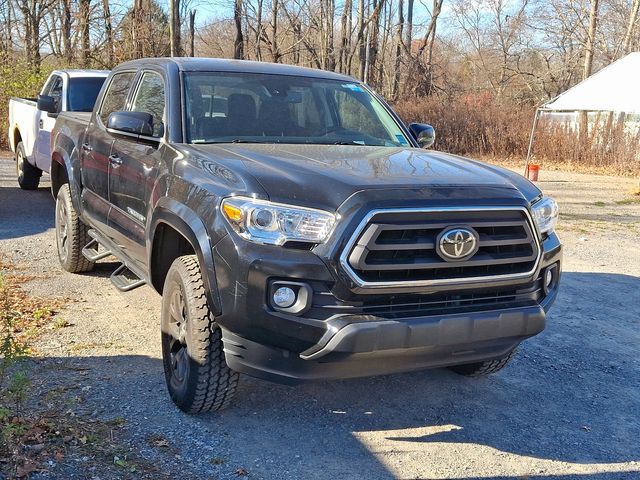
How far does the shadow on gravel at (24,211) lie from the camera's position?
836 cm

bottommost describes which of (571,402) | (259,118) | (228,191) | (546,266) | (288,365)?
(571,402)

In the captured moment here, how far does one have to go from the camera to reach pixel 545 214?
3.75 m

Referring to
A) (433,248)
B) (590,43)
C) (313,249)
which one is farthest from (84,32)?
(433,248)

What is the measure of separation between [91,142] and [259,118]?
1.75m

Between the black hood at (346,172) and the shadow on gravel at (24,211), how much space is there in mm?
5309

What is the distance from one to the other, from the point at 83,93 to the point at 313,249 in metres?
7.52

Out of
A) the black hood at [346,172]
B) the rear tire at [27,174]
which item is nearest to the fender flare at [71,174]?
the black hood at [346,172]

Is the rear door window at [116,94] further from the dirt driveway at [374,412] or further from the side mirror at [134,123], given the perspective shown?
the dirt driveway at [374,412]

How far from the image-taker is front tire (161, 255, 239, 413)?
345cm

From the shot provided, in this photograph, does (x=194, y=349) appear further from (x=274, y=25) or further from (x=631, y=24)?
(x=631, y=24)

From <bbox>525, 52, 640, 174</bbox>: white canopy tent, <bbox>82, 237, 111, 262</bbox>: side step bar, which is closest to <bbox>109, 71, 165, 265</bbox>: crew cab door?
<bbox>82, 237, 111, 262</bbox>: side step bar

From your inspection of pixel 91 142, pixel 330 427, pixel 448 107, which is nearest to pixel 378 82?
pixel 448 107

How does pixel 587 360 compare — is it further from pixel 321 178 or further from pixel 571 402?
pixel 321 178

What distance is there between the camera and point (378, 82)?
31.5 meters
